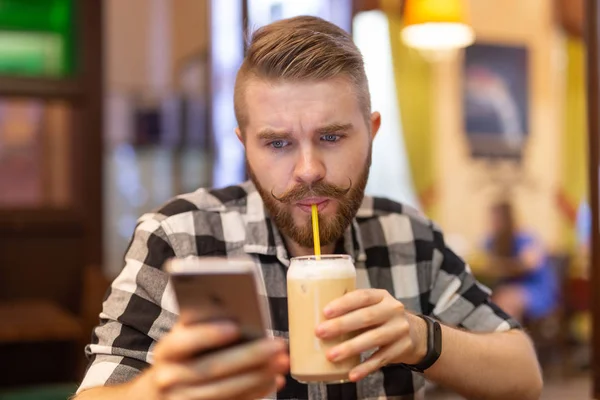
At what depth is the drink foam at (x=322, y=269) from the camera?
131cm

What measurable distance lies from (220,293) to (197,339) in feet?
0.24

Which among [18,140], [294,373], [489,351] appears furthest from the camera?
[18,140]

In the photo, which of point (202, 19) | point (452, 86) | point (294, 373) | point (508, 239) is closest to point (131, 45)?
point (202, 19)

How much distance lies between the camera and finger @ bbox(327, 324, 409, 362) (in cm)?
126

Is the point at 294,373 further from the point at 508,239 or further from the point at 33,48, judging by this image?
the point at 508,239

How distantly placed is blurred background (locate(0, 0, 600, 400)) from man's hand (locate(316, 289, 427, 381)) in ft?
7.63

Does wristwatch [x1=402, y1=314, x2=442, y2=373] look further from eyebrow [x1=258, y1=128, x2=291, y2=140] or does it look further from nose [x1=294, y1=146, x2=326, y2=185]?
eyebrow [x1=258, y1=128, x2=291, y2=140]

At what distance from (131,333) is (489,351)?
0.79 meters

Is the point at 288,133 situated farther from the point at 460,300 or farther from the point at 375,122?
the point at 460,300

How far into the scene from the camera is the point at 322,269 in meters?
1.31

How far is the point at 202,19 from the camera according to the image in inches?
254

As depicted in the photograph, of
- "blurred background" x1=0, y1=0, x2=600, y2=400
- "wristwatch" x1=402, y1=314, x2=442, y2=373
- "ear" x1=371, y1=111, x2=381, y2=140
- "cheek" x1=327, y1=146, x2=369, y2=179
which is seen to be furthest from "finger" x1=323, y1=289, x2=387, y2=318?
"blurred background" x1=0, y1=0, x2=600, y2=400

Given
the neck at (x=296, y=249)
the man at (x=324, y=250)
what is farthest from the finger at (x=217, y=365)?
the neck at (x=296, y=249)

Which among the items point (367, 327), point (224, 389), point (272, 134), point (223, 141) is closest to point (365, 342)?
point (367, 327)
